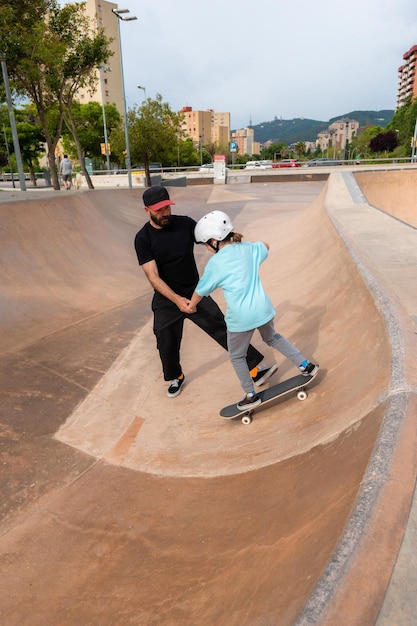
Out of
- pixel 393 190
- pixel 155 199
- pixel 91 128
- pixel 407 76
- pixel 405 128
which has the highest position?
pixel 407 76

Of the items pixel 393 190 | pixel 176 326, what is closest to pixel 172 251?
pixel 176 326

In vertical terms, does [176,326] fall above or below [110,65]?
below

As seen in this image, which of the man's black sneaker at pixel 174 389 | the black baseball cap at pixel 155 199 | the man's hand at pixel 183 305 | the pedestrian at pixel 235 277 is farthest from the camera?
the man's black sneaker at pixel 174 389

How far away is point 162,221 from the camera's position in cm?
362

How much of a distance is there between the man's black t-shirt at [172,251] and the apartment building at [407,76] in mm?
141522

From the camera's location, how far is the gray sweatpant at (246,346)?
10.1ft

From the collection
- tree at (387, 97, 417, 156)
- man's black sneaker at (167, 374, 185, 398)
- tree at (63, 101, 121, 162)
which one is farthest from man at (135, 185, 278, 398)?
tree at (387, 97, 417, 156)

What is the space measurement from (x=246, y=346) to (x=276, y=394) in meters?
0.47

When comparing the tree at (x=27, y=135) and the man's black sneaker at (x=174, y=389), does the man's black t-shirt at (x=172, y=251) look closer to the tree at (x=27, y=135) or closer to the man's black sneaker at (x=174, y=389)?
the man's black sneaker at (x=174, y=389)

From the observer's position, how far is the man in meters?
3.58

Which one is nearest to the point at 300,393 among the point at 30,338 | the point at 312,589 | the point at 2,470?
the point at 312,589

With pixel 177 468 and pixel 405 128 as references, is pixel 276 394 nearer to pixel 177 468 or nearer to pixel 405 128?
pixel 177 468

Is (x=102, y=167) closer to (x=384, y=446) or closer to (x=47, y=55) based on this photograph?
(x=47, y=55)

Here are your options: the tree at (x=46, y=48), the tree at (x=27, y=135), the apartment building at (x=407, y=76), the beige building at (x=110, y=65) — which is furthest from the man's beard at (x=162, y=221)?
the apartment building at (x=407, y=76)
